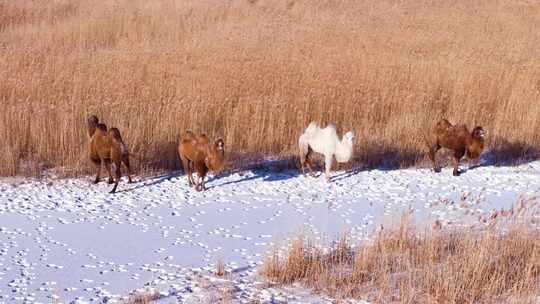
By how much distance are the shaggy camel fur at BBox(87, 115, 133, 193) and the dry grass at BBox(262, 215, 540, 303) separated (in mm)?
1935

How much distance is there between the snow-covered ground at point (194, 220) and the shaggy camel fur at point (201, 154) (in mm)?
170

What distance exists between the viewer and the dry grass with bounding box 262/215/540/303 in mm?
3855

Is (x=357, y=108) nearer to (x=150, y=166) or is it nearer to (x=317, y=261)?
(x=150, y=166)

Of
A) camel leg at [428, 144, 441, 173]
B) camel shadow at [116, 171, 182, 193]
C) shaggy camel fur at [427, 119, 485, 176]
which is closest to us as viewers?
camel shadow at [116, 171, 182, 193]

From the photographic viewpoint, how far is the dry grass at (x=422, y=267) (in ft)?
12.6

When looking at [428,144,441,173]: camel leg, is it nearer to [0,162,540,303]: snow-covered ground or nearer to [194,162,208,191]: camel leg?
[0,162,540,303]: snow-covered ground

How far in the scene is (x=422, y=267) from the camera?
420 cm

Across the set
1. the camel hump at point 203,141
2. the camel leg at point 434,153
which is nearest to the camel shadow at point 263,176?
the camel hump at point 203,141

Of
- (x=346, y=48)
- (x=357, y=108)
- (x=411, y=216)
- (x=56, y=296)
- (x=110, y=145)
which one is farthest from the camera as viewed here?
(x=346, y=48)

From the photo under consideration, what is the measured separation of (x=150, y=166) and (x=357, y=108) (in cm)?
298

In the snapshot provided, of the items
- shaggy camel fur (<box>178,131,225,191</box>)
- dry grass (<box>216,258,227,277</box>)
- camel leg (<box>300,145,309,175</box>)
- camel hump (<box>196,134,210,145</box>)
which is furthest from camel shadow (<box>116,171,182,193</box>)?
dry grass (<box>216,258,227,277</box>)

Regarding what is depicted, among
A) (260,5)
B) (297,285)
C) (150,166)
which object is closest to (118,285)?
(297,285)

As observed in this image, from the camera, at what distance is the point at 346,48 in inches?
440

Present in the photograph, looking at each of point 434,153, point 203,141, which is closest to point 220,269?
point 203,141
